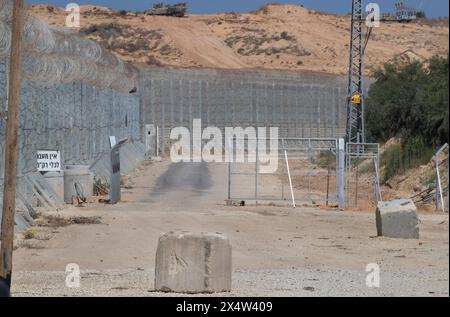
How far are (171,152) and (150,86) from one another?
5704mm

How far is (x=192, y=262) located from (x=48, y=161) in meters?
11.8

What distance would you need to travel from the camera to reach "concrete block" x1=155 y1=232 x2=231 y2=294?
465 inches

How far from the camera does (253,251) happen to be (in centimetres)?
1731

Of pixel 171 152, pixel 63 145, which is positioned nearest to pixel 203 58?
pixel 171 152

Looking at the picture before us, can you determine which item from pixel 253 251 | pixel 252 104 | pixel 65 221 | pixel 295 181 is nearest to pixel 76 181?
pixel 65 221

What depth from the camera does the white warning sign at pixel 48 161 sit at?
22719 millimetres

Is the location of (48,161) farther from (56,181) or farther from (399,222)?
(399,222)

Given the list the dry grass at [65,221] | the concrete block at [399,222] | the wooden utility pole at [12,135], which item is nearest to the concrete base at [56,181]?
the dry grass at [65,221]

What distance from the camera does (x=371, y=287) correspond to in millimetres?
12516

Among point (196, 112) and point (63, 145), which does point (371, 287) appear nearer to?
point (63, 145)

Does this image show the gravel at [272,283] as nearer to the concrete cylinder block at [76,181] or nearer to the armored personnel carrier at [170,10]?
the concrete cylinder block at [76,181]

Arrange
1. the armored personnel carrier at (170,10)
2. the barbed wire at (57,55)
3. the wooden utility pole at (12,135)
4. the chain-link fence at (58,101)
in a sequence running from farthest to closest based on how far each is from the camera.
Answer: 1. the armored personnel carrier at (170,10)
2. the chain-link fence at (58,101)
3. the barbed wire at (57,55)
4. the wooden utility pole at (12,135)

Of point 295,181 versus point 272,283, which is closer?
point 272,283

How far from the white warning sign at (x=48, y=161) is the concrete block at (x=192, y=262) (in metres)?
11.1
